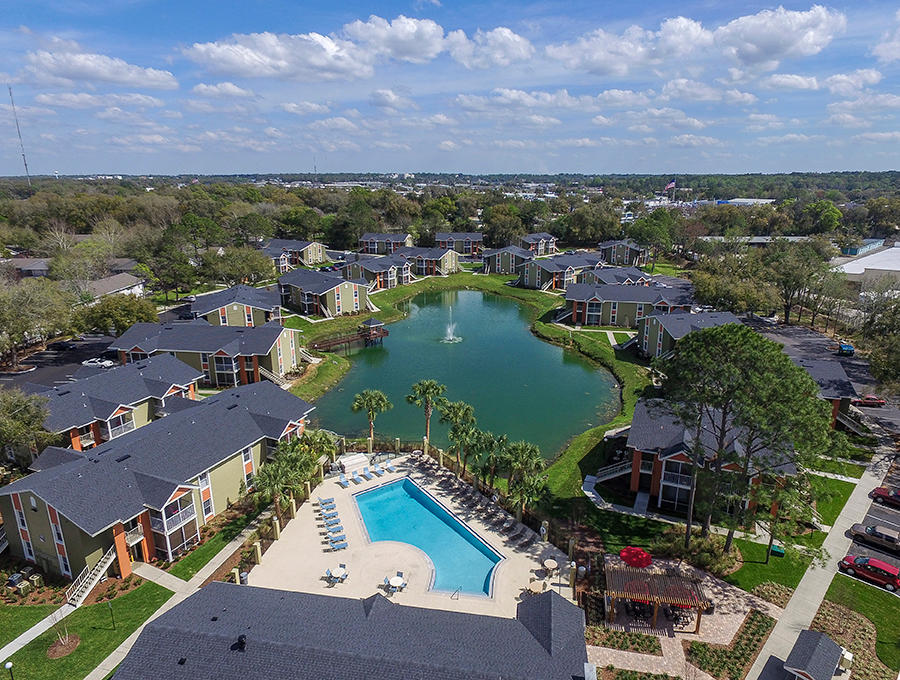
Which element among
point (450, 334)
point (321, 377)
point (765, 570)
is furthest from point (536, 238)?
point (765, 570)

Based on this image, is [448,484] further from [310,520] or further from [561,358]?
[561,358]

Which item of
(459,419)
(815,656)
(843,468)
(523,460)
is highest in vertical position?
(459,419)

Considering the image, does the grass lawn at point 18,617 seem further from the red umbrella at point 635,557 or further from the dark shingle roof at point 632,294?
the dark shingle roof at point 632,294

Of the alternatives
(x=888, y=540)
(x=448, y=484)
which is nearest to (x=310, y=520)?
(x=448, y=484)

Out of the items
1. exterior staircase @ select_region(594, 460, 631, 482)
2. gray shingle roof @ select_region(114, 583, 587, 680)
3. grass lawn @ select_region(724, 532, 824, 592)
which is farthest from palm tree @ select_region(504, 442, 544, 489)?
grass lawn @ select_region(724, 532, 824, 592)

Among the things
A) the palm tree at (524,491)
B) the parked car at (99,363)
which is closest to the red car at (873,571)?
the palm tree at (524,491)

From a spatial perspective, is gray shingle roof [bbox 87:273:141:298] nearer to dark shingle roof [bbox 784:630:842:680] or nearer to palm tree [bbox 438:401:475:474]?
palm tree [bbox 438:401:475:474]

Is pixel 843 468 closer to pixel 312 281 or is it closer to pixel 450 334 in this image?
pixel 450 334
